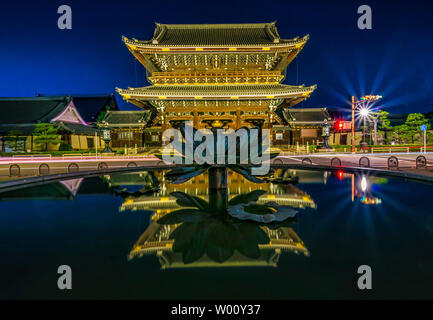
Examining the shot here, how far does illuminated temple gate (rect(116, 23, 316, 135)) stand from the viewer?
20.7 m

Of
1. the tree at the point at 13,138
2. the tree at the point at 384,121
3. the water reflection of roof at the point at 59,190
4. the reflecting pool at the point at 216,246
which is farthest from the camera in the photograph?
the tree at the point at 384,121

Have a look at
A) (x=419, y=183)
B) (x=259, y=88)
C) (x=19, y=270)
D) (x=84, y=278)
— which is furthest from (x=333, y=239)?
(x=259, y=88)

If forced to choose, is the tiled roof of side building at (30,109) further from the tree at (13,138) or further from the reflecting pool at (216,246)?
the reflecting pool at (216,246)

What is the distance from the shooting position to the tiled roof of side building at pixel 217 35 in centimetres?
2153

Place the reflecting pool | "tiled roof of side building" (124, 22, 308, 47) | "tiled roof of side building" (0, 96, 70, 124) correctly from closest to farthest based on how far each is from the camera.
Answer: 1. the reflecting pool
2. "tiled roof of side building" (124, 22, 308, 47)
3. "tiled roof of side building" (0, 96, 70, 124)

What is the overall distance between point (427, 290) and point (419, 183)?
20.7ft

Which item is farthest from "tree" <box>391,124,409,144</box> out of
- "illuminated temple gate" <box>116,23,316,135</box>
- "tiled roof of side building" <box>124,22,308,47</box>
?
"tiled roof of side building" <box>124,22,308,47</box>

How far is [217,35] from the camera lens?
23.9 m

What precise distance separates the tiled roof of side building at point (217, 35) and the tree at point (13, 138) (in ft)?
60.8

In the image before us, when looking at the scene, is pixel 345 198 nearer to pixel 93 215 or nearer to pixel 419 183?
pixel 419 183

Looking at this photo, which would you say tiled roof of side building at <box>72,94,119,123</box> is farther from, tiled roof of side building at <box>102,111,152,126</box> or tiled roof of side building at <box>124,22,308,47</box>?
tiled roof of side building at <box>124,22,308,47</box>

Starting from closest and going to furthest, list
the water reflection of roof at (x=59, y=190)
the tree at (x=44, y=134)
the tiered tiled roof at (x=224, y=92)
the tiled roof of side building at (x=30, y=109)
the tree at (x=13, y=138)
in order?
the water reflection of roof at (x=59, y=190)
the tiered tiled roof at (x=224, y=92)
the tree at (x=44, y=134)
the tree at (x=13, y=138)
the tiled roof of side building at (x=30, y=109)

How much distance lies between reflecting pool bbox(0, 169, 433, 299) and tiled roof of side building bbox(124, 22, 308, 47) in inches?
774

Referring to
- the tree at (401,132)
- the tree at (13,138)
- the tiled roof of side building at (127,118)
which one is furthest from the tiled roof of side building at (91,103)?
the tree at (401,132)
